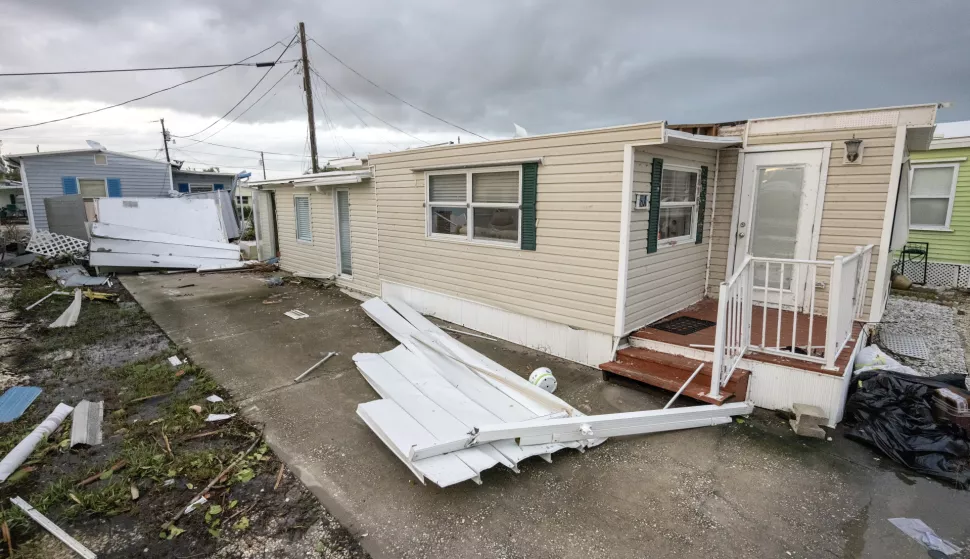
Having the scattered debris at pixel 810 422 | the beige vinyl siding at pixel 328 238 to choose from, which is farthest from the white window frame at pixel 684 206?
the beige vinyl siding at pixel 328 238

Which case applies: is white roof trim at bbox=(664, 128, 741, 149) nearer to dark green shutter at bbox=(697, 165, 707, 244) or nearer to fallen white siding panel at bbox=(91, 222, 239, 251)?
dark green shutter at bbox=(697, 165, 707, 244)

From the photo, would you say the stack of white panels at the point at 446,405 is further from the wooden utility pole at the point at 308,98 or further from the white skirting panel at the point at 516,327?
the wooden utility pole at the point at 308,98

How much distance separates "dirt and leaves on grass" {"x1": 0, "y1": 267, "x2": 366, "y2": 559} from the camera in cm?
242

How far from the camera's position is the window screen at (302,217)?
9789 millimetres

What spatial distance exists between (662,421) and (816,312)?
3276mm

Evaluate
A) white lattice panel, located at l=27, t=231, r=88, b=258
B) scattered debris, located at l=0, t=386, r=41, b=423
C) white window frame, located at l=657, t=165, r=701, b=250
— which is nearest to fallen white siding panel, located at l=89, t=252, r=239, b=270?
white lattice panel, located at l=27, t=231, r=88, b=258

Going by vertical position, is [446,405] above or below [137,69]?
below

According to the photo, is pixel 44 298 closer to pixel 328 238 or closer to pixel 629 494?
pixel 328 238

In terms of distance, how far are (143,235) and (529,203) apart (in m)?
10.6

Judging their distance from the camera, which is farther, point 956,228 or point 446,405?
point 956,228

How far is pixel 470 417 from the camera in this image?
348cm

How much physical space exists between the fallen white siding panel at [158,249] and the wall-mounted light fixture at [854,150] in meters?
13.1

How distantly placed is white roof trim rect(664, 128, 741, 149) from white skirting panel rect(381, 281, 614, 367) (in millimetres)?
2121

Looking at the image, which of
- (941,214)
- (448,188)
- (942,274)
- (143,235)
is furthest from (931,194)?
(143,235)
